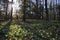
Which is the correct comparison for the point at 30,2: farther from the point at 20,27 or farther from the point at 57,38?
the point at 57,38

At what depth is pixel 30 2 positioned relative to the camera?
10.5 meters

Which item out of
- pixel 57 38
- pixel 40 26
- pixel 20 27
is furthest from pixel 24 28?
pixel 57 38

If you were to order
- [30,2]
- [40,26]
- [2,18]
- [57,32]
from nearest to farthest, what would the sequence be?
[57,32] → [40,26] → [2,18] → [30,2]

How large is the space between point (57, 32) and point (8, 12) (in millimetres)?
3543

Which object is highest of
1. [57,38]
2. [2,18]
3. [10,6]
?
[10,6]

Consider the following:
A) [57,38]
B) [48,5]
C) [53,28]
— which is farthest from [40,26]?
[48,5]

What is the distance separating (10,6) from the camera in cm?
996

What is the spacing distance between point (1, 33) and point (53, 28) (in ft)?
8.14

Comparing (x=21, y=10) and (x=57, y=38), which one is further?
(x=21, y=10)

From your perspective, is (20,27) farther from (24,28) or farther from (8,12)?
(8,12)

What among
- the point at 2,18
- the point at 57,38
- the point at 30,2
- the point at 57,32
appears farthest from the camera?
the point at 30,2

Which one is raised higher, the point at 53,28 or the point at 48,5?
the point at 48,5

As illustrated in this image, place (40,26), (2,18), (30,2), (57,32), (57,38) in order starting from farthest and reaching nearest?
(30,2)
(2,18)
(40,26)
(57,32)
(57,38)

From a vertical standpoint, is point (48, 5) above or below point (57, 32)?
above
